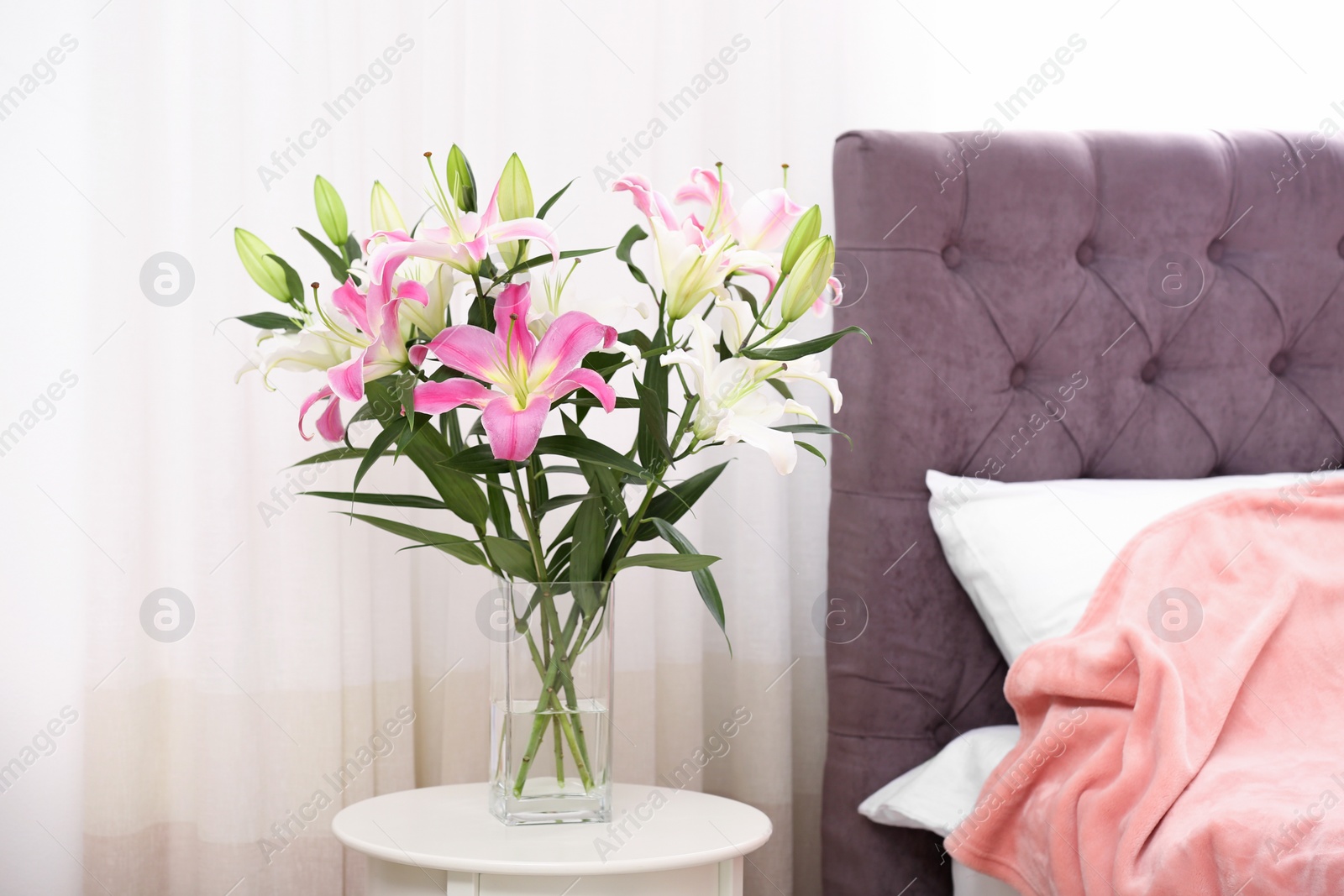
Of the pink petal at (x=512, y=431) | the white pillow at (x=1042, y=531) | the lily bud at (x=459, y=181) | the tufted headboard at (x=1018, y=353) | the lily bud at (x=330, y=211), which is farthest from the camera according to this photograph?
the tufted headboard at (x=1018, y=353)

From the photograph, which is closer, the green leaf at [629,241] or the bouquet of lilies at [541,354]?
the bouquet of lilies at [541,354]

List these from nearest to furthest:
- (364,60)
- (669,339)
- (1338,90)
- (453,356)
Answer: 1. (453,356)
2. (669,339)
3. (364,60)
4. (1338,90)

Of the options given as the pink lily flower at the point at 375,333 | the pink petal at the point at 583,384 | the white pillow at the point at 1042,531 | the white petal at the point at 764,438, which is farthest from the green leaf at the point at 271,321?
the white pillow at the point at 1042,531

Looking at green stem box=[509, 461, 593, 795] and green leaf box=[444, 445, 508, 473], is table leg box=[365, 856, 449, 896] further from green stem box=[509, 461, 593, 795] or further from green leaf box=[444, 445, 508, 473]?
green leaf box=[444, 445, 508, 473]

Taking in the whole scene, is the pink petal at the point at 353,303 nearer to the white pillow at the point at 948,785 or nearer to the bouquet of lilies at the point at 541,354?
the bouquet of lilies at the point at 541,354

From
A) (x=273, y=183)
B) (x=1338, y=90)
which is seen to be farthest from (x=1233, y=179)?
(x=273, y=183)

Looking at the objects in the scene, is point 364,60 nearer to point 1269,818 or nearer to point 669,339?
point 669,339

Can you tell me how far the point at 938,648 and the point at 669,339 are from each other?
63 centimetres

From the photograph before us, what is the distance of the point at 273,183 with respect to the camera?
1.30 meters

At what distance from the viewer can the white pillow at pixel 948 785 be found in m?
1.18

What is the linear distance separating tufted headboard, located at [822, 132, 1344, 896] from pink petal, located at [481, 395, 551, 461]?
0.66 metres

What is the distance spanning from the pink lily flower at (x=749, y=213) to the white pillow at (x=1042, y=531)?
49cm

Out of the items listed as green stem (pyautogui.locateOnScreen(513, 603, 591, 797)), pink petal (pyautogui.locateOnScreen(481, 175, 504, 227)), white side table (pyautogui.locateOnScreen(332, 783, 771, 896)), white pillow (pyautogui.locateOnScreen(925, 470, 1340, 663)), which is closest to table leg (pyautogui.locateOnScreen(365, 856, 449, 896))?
white side table (pyautogui.locateOnScreen(332, 783, 771, 896))

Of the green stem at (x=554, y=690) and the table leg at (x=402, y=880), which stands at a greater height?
the green stem at (x=554, y=690)
